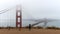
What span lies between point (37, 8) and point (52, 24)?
23cm

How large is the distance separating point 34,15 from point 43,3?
160 mm

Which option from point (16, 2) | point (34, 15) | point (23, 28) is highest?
point (16, 2)

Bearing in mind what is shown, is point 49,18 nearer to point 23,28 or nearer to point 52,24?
point 52,24

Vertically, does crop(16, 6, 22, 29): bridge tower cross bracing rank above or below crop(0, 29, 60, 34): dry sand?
above

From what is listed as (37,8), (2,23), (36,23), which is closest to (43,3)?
(37,8)

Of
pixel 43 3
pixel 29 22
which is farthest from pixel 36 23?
pixel 43 3

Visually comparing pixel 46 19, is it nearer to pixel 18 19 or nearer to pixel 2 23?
pixel 18 19

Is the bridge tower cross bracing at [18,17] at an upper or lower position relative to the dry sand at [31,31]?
upper

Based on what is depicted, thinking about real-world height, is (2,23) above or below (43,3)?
below

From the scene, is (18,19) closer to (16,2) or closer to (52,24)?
(16,2)

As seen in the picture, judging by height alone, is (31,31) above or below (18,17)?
below

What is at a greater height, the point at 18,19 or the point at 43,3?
the point at 43,3

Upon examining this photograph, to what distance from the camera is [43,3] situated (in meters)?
2.28

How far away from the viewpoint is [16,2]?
2.28 m
